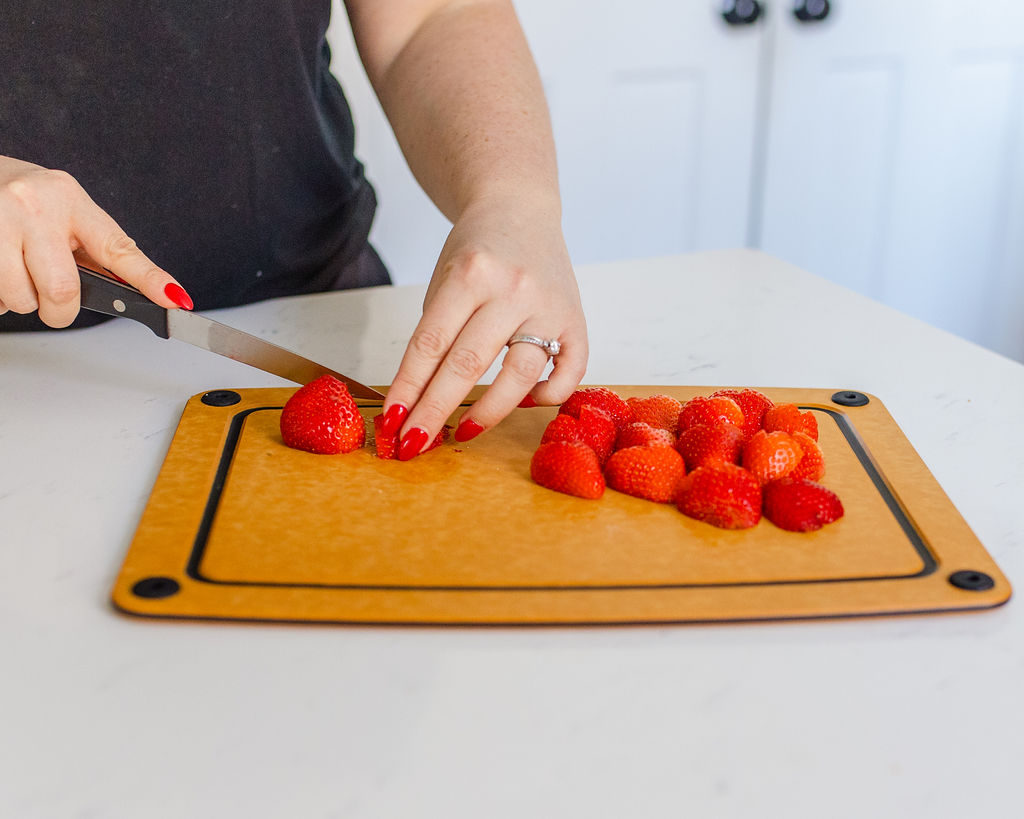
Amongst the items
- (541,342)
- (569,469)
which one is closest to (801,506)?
(569,469)

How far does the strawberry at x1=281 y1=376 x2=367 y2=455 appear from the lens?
0.86 m

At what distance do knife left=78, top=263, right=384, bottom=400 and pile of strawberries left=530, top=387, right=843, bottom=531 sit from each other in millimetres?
235

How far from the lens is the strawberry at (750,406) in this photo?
2.96 feet

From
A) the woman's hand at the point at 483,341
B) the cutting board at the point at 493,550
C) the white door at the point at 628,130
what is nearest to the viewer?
the cutting board at the point at 493,550

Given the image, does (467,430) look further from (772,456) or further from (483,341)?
(772,456)

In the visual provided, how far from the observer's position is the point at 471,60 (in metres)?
1.17

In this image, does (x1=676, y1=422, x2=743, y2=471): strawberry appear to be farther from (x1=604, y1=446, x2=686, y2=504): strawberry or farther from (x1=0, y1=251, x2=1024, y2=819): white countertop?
(x1=0, y1=251, x2=1024, y2=819): white countertop

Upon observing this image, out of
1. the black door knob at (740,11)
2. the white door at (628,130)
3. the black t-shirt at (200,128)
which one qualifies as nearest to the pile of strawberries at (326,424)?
the black t-shirt at (200,128)

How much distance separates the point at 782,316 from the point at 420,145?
0.48 metres

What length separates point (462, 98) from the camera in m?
1.14

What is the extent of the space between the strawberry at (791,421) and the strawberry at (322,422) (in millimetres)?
347

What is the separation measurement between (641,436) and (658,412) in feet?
0.24

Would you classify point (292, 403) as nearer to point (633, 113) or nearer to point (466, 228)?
point (466, 228)

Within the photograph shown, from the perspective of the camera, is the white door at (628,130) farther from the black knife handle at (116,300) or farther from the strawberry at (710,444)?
the strawberry at (710,444)
